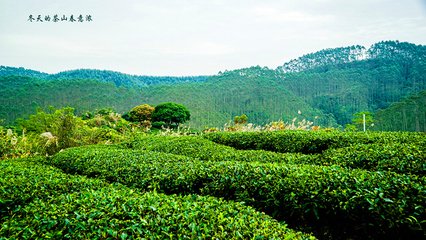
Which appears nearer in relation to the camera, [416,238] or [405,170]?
[416,238]

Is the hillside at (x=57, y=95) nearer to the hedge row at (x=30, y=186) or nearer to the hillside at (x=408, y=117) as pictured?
the hedge row at (x=30, y=186)

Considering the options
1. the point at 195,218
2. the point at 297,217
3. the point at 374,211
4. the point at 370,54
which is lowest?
the point at 297,217

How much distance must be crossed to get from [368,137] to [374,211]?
4.83 metres

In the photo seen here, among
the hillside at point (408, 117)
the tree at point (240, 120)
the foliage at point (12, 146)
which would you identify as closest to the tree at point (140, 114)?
the tree at point (240, 120)

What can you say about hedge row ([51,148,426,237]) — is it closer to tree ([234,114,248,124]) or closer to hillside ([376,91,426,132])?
tree ([234,114,248,124])

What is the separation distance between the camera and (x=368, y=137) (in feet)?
25.6

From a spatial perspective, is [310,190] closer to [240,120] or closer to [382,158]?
[382,158]

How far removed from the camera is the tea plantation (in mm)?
2779

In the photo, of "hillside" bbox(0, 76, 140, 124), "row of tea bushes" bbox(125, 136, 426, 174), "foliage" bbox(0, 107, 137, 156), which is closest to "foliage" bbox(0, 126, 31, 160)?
"foliage" bbox(0, 107, 137, 156)

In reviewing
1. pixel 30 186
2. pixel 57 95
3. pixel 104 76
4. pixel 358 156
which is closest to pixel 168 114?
pixel 57 95

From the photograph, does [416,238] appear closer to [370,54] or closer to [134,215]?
[134,215]

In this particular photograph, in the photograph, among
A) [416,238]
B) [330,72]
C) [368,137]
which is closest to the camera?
[416,238]

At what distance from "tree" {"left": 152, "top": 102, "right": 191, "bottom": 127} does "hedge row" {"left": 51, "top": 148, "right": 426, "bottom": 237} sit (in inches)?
1093

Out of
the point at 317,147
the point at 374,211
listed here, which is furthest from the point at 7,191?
the point at 317,147
